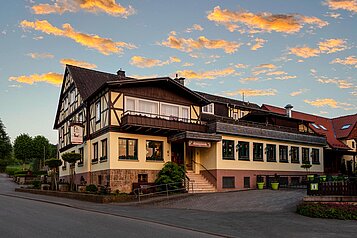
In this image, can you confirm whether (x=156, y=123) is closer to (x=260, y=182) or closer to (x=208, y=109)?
(x=260, y=182)

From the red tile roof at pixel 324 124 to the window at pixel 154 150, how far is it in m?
21.5

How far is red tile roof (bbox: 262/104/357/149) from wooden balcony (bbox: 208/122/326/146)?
665 centimetres

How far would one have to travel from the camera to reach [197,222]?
16906mm

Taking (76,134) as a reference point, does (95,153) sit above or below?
below

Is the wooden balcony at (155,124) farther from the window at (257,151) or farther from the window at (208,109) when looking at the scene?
the window at (208,109)

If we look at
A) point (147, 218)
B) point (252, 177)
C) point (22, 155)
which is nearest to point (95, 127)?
point (252, 177)

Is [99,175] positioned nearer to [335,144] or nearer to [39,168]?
[335,144]

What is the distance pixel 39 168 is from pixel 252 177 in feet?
162

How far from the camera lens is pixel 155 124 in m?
31.4

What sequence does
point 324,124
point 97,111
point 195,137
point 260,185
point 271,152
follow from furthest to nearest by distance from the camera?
point 324,124 < point 271,152 < point 260,185 < point 97,111 < point 195,137

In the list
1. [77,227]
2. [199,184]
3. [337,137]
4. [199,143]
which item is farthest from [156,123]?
[337,137]

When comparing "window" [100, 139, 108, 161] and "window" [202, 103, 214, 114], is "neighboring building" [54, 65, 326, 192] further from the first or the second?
"window" [202, 103, 214, 114]

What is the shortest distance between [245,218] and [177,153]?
17.1 meters

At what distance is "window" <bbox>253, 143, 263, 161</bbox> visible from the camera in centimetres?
3753
